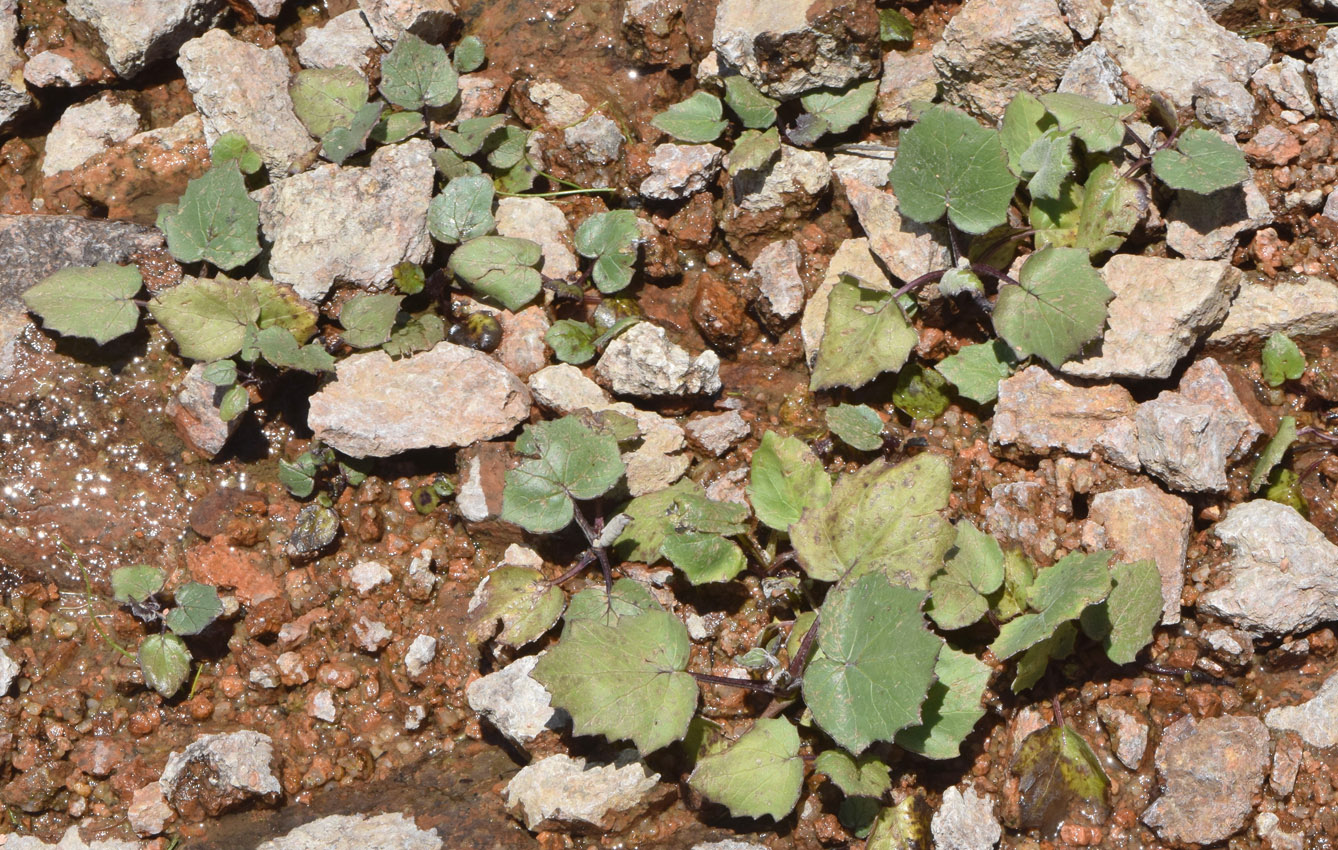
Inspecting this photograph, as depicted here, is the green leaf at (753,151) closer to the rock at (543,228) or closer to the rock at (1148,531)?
the rock at (543,228)

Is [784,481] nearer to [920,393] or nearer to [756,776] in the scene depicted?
[920,393]

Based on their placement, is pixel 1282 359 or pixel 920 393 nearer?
pixel 1282 359

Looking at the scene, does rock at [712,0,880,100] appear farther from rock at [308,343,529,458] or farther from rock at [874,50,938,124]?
rock at [308,343,529,458]

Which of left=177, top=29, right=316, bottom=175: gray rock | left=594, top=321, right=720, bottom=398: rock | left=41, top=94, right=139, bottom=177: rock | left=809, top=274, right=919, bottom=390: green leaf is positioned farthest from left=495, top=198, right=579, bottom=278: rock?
left=41, top=94, right=139, bottom=177: rock

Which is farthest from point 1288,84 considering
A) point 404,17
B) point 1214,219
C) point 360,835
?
point 360,835

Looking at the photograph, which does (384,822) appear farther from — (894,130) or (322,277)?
(894,130)

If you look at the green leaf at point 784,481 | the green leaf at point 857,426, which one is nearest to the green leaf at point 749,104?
the green leaf at point 857,426
